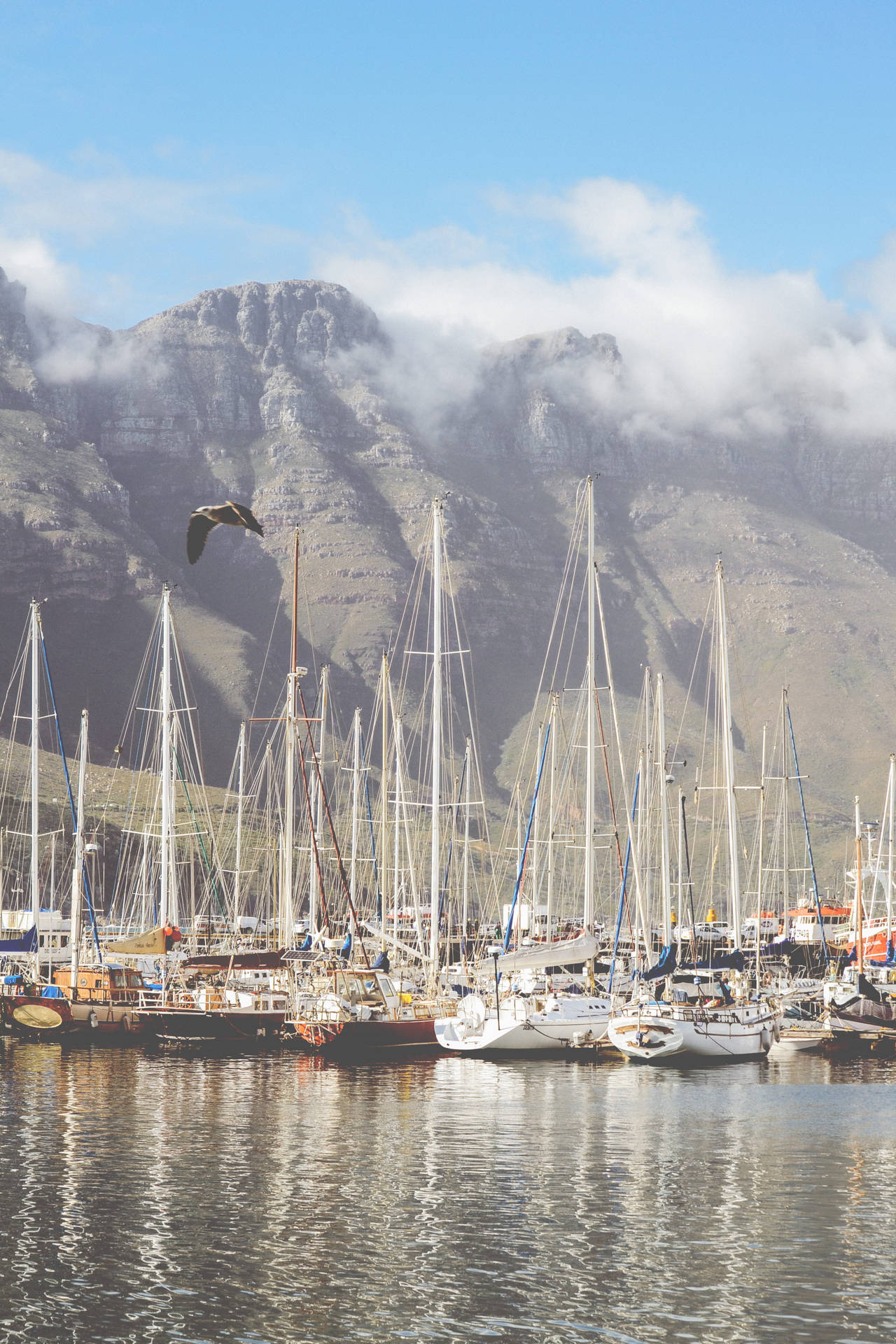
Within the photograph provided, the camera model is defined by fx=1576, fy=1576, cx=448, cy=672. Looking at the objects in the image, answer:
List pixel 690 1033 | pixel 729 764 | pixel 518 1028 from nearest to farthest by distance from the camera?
pixel 690 1033, pixel 518 1028, pixel 729 764

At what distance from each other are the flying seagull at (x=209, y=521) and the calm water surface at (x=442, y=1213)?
591 inches

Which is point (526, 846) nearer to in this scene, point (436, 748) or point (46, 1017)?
point (436, 748)

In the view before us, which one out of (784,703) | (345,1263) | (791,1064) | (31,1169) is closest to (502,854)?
(784,703)

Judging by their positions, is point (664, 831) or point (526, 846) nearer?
point (526, 846)

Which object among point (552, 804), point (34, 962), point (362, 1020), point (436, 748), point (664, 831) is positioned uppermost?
point (436, 748)

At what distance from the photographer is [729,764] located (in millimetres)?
77250

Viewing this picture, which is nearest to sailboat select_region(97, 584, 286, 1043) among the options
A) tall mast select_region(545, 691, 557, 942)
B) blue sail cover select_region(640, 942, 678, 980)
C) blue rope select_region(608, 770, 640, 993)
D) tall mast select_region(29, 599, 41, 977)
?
tall mast select_region(29, 599, 41, 977)

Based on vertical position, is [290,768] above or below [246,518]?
below

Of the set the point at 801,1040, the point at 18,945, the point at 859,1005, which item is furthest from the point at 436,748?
the point at 18,945

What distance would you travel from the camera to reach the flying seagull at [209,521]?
132ft

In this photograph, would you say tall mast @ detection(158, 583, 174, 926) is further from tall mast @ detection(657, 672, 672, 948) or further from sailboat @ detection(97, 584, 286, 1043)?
tall mast @ detection(657, 672, 672, 948)

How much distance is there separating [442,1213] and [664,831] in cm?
5512

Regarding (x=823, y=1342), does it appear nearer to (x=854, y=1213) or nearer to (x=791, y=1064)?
(x=854, y=1213)

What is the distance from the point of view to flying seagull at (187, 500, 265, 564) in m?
40.1
